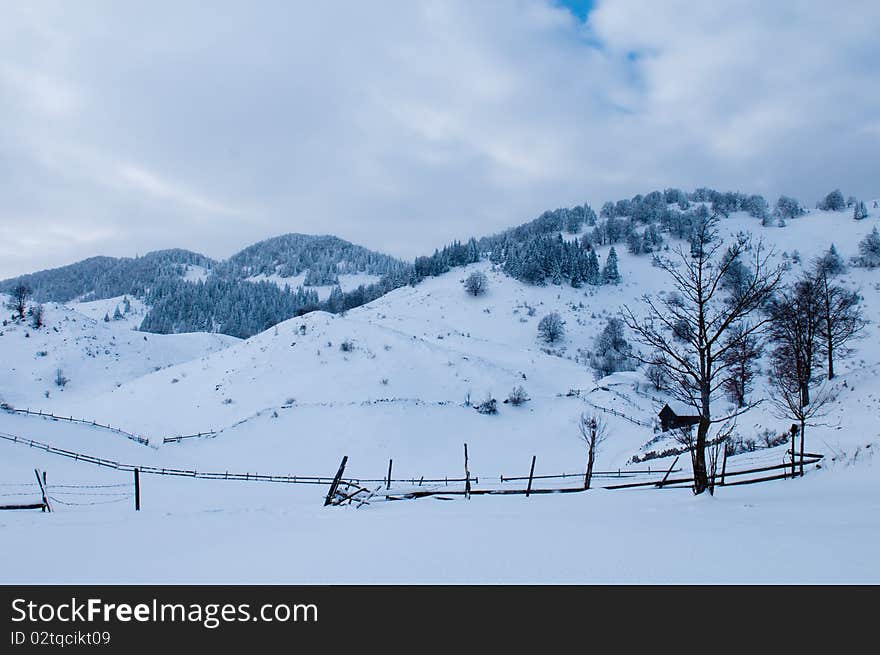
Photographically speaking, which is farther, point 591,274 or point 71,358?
point 591,274

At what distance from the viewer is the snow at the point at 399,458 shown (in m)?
7.18

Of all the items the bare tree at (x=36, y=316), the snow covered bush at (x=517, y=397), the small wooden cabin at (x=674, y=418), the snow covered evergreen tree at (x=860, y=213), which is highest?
the snow covered evergreen tree at (x=860, y=213)

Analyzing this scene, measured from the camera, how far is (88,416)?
44094 mm

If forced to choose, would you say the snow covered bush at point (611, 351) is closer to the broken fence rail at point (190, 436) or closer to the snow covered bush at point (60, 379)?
the broken fence rail at point (190, 436)

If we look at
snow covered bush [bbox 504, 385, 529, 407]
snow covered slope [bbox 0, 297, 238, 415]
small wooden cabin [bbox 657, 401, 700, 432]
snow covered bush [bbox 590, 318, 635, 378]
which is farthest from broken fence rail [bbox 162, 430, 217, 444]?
snow covered bush [bbox 590, 318, 635, 378]

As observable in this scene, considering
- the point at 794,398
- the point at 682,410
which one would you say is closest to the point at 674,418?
the point at 682,410

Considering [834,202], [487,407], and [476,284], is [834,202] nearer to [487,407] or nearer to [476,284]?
[476,284]

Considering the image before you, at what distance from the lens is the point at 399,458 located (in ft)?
115

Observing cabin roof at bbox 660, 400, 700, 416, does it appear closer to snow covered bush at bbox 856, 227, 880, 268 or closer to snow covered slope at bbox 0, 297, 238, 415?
snow covered slope at bbox 0, 297, 238, 415

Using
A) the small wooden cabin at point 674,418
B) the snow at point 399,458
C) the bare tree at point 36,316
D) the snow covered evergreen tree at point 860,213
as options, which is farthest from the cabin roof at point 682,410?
the snow covered evergreen tree at point 860,213

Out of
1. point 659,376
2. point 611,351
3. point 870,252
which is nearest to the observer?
point 659,376

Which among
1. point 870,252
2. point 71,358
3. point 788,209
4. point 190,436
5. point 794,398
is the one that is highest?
point 788,209

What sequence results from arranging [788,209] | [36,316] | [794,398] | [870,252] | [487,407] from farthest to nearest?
1. [788,209]
2. [870,252]
3. [36,316]
4. [487,407]
5. [794,398]
